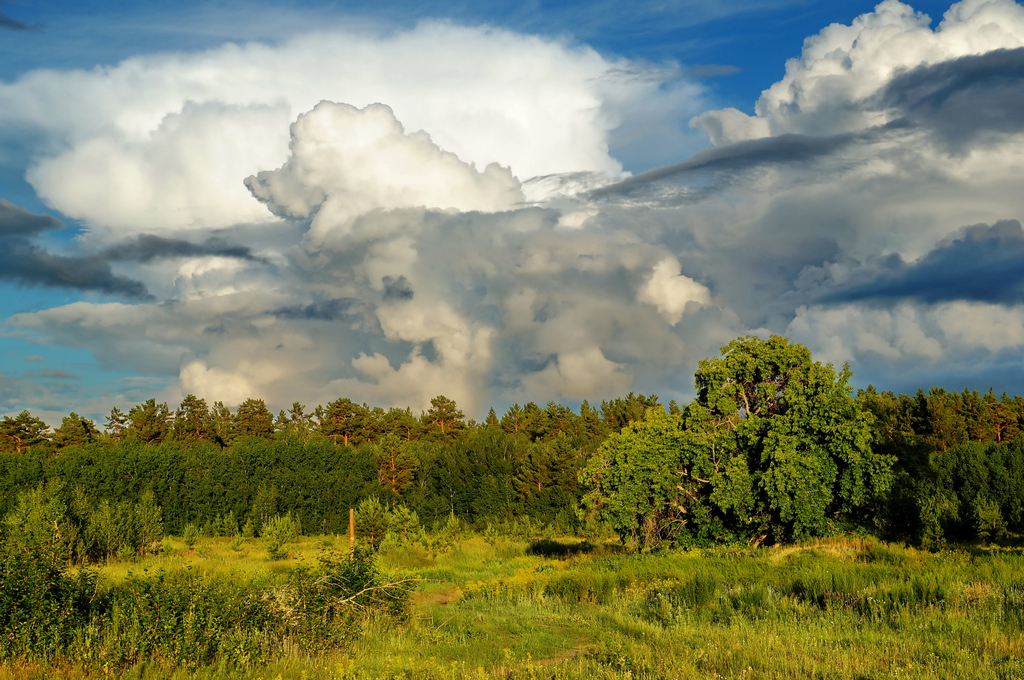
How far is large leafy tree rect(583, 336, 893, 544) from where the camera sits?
27703 millimetres

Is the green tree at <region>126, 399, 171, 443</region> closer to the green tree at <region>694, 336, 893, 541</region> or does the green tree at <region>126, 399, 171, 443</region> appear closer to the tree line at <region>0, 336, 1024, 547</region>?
the tree line at <region>0, 336, 1024, 547</region>

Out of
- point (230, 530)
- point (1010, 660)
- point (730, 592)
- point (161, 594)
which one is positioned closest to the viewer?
point (1010, 660)

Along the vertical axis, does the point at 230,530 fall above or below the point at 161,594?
below

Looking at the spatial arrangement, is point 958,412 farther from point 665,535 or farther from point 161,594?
point 161,594

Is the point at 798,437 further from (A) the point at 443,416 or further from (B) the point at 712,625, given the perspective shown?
(A) the point at 443,416

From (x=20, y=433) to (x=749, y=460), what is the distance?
2996 inches

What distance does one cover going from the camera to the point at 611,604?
18906 millimetres

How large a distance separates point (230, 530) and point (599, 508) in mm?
40781

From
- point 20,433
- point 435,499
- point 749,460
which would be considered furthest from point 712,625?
point 20,433

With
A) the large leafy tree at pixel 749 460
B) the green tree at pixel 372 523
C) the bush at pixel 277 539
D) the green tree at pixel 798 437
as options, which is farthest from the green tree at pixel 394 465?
the green tree at pixel 798 437

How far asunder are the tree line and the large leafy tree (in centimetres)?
9

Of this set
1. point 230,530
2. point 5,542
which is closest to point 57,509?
point 230,530

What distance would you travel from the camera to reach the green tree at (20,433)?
70.8 metres

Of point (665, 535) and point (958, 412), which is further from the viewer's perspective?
point (958, 412)
